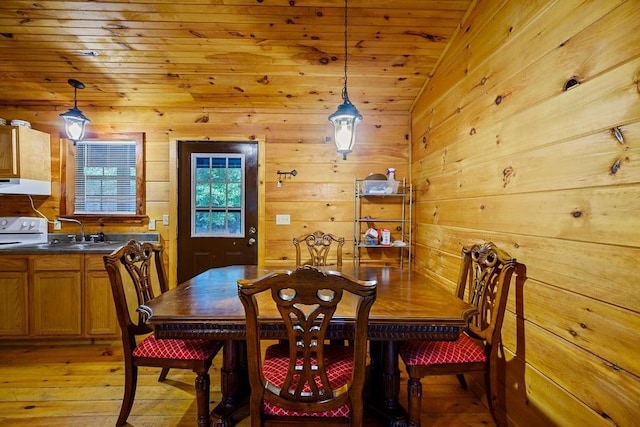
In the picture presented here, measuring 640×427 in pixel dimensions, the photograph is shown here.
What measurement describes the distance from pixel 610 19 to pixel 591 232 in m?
0.81

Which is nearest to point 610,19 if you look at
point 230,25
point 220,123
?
point 230,25

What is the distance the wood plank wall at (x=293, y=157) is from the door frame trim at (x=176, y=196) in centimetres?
4

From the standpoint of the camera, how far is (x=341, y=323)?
1.29m

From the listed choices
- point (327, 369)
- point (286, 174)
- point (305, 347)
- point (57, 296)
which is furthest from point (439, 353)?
point (57, 296)

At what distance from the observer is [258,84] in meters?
2.97

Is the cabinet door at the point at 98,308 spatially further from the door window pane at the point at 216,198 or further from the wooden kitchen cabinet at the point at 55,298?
the door window pane at the point at 216,198

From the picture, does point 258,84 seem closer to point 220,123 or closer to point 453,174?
point 220,123

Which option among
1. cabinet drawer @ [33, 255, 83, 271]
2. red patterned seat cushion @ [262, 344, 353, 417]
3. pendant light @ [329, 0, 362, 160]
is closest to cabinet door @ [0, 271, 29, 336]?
cabinet drawer @ [33, 255, 83, 271]

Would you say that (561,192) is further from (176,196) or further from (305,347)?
(176,196)

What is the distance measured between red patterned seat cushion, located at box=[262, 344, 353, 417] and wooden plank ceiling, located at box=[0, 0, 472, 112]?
88.6 inches

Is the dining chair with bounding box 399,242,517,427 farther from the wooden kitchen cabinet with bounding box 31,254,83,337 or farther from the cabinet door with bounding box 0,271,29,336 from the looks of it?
the cabinet door with bounding box 0,271,29,336

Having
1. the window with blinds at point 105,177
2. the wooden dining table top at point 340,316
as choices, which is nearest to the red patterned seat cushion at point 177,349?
A: the wooden dining table top at point 340,316

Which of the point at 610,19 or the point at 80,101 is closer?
the point at 610,19

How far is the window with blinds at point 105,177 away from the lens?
3338mm
